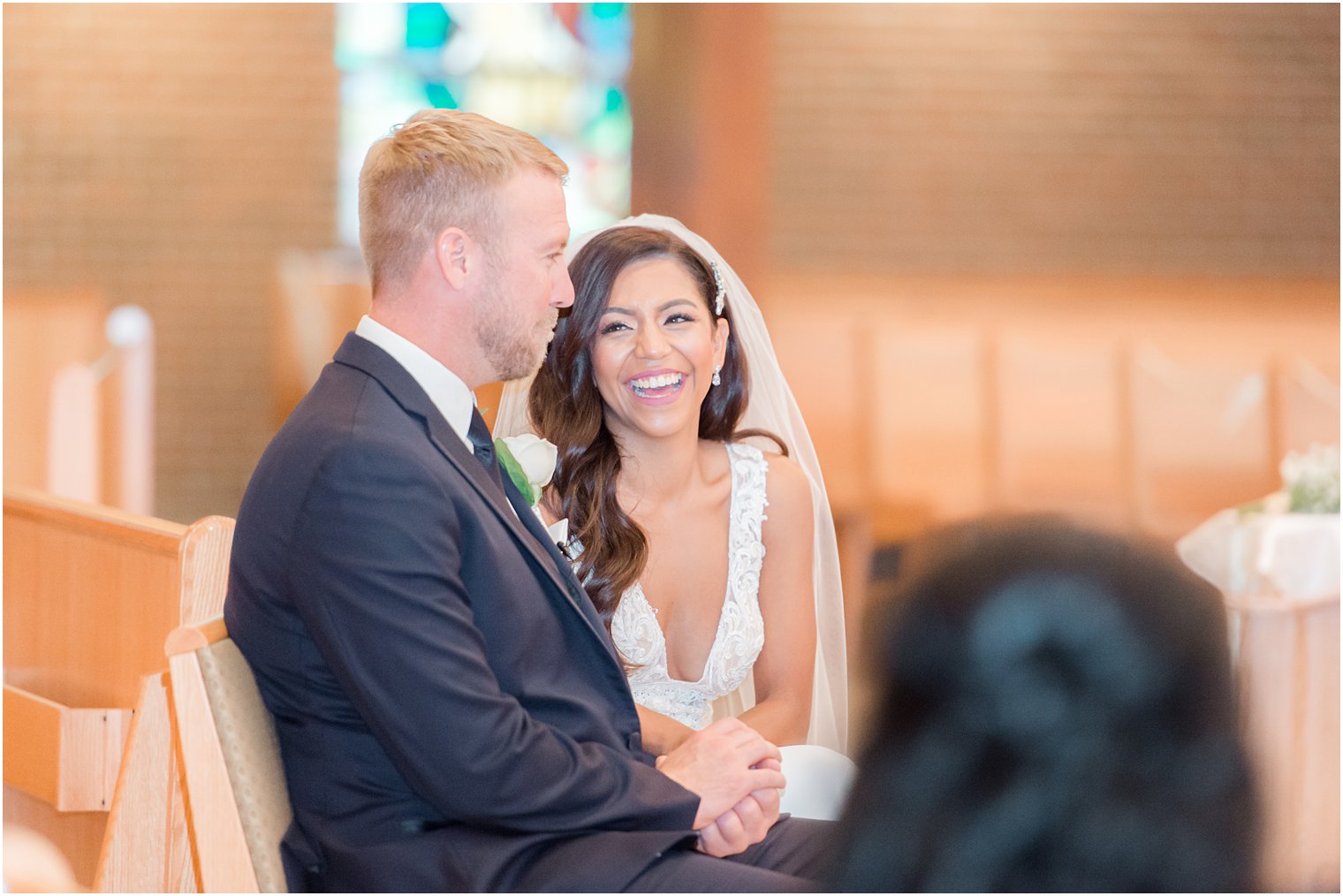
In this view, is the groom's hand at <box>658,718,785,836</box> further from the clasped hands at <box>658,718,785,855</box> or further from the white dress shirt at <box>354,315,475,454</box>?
the white dress shirt at <box>354,315,475,454</box>

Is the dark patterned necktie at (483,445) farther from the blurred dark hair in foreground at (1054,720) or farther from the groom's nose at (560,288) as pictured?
the blurred dark hair in foreground at (1054,720)

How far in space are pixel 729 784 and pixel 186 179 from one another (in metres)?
7.69

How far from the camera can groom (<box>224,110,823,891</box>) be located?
1477mm

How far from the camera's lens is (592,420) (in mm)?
2525

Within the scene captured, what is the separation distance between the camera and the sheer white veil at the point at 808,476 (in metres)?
2.70

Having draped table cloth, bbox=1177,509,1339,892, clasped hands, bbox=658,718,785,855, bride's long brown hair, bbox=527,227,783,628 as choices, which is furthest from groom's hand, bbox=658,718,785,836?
draped table cloth, bbox=1177,509,1339,892

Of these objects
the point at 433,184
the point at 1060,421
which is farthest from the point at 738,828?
the point at 1060,421

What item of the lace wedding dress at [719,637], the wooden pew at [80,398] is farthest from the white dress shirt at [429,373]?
the wooden pew at [80,398]

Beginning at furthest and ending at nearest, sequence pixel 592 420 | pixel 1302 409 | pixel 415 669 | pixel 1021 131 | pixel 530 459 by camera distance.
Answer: pixel 1021 131, pixel 1302 409, pixel 592 420, pixel 530 459, pixel 415 669

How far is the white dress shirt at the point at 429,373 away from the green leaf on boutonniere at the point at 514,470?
218 millimetres

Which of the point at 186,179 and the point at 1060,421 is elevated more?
the point at 186,179

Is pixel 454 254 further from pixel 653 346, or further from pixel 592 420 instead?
pixel 592 420

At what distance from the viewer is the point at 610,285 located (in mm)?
2430

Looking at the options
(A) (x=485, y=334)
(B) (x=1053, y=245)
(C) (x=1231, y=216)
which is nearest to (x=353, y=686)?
(A) (x=485, y=334)
